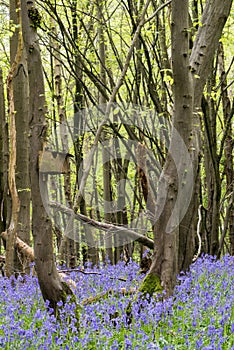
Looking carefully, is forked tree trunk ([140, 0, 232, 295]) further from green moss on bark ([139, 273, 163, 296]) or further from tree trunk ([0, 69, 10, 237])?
tree trunk ([0, 69, 10, 237])

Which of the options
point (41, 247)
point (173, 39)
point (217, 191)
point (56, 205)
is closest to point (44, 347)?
point (41, 247)

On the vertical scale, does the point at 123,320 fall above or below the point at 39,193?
below

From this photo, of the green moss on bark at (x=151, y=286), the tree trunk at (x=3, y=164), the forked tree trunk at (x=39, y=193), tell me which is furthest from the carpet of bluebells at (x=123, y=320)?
the tree trunk at (x=3, y=164)

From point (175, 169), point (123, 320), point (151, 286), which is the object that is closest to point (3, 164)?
point (175, 169)

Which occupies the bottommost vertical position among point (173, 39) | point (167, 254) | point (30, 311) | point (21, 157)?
point (30, 311)

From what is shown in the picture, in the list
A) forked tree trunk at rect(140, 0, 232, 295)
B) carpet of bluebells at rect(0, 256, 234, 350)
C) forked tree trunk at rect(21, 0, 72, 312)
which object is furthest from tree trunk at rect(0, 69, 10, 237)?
forked tree trunk at rect(21, 0, 72, 312)

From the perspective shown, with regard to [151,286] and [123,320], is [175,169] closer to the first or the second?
[151,286]

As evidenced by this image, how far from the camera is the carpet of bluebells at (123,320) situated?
3.54 m

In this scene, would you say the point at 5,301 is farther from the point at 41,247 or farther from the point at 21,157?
the point at 21,157

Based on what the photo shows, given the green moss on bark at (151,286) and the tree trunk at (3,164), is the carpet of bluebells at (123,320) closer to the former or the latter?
the green moss on bark at (151,286)

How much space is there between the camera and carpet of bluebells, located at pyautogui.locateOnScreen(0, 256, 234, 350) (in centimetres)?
354

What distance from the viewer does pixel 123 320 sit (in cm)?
419

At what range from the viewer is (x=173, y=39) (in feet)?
16.6

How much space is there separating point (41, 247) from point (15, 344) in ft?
3.01
